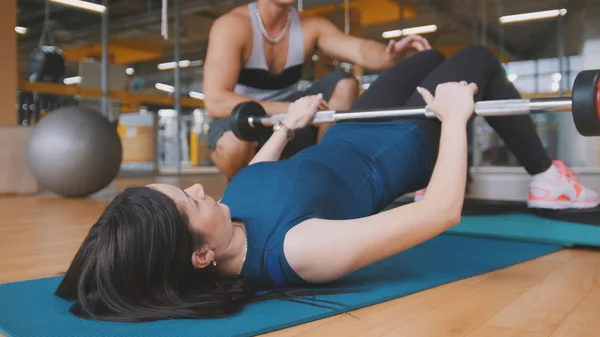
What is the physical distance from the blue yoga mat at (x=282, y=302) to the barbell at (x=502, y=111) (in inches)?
14.4

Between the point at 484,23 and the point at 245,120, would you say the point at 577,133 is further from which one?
the point at 245,120

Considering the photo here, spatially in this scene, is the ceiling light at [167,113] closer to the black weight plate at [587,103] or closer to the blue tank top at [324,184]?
the blue tank top at [324,184]

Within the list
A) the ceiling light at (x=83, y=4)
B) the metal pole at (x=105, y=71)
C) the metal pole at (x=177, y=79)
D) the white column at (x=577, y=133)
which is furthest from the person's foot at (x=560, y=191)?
the ceiling light at (x=83, y=4)

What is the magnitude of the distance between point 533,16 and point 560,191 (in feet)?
14.9

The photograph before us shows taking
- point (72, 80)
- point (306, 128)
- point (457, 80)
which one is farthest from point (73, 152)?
point (72, 80)

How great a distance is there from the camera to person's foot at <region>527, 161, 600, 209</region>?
1.77 meters

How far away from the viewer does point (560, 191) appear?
1.79 meters

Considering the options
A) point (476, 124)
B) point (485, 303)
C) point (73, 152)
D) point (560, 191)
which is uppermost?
point (476, 124)

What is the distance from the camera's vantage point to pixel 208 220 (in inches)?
36.5

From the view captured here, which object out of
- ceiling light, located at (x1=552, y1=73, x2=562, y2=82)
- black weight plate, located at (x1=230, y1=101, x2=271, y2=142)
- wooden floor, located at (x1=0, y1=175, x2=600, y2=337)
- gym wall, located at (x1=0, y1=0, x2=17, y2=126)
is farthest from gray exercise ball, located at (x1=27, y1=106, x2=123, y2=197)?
ceiling light, located at (x1=552, y1=73, x2=562, y2=82)

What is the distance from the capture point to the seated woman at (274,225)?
2.77 ft

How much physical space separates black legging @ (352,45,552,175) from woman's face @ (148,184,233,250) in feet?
2.15

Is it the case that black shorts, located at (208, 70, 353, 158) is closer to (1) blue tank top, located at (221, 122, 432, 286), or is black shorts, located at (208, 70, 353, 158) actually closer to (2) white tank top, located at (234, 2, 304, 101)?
(2) white tank top, located at (234, 2, 304, 101)

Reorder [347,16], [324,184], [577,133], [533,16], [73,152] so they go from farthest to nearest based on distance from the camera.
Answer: [347,16] → [533,16] → [577,133] → [73,152] → [324,184]
